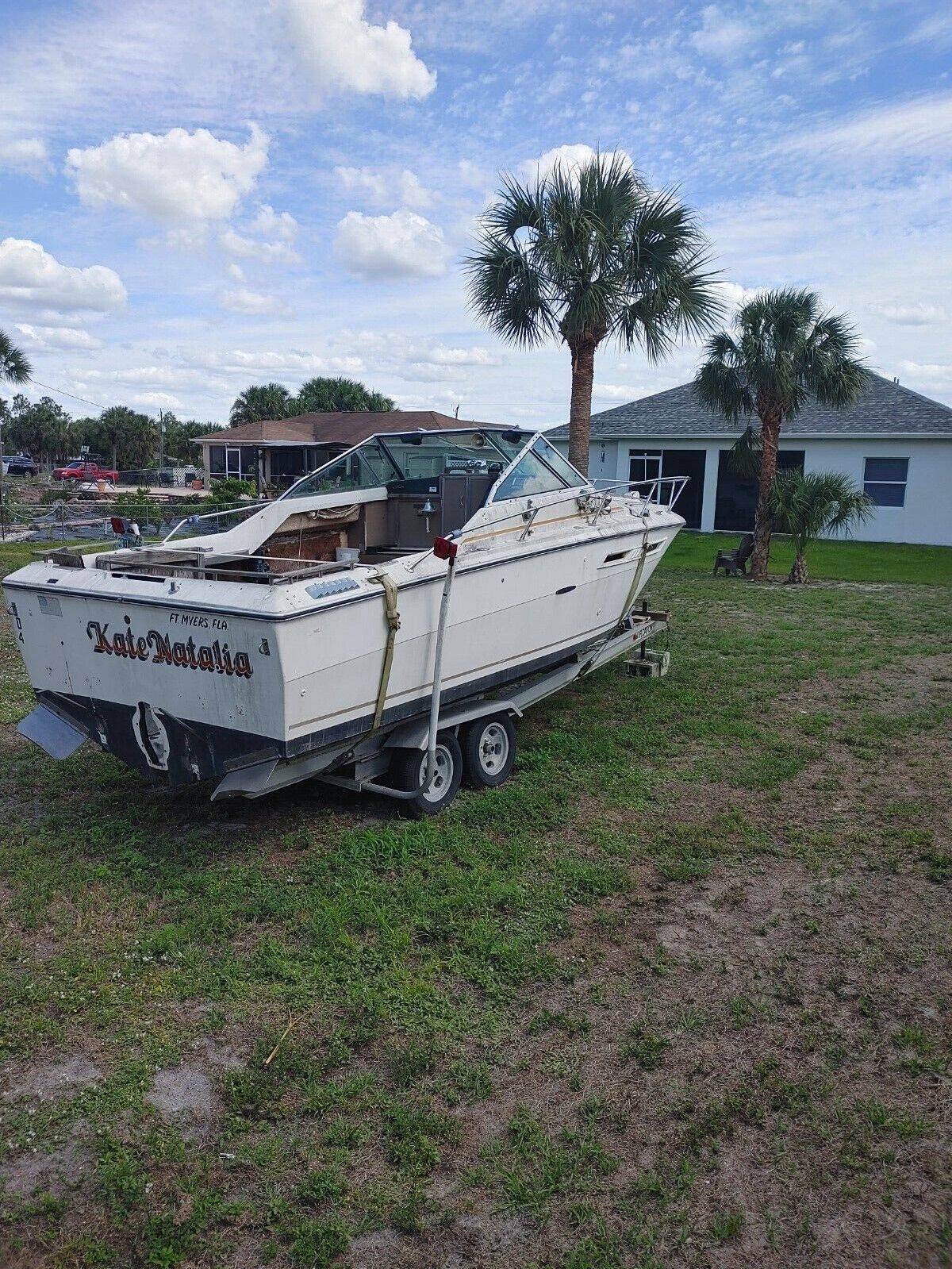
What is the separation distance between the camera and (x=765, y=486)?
1575cm

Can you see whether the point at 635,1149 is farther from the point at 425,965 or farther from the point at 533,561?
the point at 533,561

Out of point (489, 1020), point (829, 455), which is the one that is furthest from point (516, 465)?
point (829, 455)

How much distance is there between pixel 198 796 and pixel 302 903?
5.96 feet

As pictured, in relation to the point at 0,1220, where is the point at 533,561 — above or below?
above

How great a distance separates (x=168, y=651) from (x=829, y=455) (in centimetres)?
1993

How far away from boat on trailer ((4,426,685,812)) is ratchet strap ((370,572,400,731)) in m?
0.01

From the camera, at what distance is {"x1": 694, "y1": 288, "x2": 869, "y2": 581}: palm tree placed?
14766 millimetres

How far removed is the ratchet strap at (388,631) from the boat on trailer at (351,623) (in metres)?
0.01

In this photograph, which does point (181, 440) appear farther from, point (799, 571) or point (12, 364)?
point (799, 571)

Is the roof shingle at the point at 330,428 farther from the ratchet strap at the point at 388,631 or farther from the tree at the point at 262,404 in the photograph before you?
the ratchet strap at the point at 388,631

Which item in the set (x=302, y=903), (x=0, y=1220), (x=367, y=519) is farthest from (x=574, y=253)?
(x=0, y=1220)

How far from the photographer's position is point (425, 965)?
401cm

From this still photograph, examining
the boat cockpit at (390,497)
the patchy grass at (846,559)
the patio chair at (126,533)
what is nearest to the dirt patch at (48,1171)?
the boat cockpit at (390,497)

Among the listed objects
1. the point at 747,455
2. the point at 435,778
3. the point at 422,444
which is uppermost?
the point at 747,455
